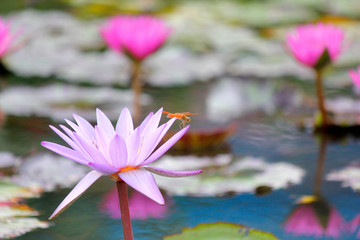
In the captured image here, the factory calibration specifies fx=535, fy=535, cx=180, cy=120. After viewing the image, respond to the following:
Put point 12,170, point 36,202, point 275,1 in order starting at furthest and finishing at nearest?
point 275,1 → point 12,170 → point 36,202

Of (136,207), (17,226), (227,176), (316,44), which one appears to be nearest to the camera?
(17,226)

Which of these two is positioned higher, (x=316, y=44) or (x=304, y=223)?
(x=316, y=44)


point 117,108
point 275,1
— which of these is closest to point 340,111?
point 117,108

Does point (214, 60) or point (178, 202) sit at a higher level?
point (214, 60)

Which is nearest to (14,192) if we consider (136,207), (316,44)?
(136,207)

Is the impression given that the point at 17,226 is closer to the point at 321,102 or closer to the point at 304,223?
the point at 304,223

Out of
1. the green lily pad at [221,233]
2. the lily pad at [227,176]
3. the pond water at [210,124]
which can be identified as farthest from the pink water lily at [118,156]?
the lily pad at [227,176]

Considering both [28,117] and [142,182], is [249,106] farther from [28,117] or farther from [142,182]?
[142,182]

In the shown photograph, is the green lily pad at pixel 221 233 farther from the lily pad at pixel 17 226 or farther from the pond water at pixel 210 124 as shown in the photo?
the lily pad at pixel 17 226
